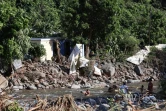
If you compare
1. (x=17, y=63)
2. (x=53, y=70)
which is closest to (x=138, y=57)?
(x=53, y=70)

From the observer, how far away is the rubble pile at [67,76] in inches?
998

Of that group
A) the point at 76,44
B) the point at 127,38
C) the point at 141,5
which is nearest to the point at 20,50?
the point at 76,44

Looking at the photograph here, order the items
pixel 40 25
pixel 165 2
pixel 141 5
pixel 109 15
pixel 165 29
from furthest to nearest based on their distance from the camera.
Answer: pixel 165 2
pixel 141 5
pixel 165 29
pixel 40 25
pixel 109 15

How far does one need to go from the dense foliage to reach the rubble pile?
1.63 metres

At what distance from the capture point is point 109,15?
29516 millimetres

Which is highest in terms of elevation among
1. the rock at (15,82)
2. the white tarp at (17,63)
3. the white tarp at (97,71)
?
the white tarp at (17,63)

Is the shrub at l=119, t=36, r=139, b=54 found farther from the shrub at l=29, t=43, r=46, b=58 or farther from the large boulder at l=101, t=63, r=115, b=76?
the shrub at l=29, t=43, r=46, b=58

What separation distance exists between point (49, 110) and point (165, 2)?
45.1 m

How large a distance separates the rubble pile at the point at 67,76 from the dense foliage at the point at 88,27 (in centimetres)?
163

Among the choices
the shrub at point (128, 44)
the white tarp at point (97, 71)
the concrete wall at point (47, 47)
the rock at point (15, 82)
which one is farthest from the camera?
the shrub at point (128, 44)

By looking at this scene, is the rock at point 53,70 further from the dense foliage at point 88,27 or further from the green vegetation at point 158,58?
the green vegetation at point 158,58

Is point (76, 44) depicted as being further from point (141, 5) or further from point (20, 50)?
point (141, 5)

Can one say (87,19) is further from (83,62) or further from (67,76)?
(67,76)

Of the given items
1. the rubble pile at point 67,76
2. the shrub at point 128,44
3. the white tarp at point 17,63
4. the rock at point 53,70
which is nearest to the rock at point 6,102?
the rubble pile at point 67,76
